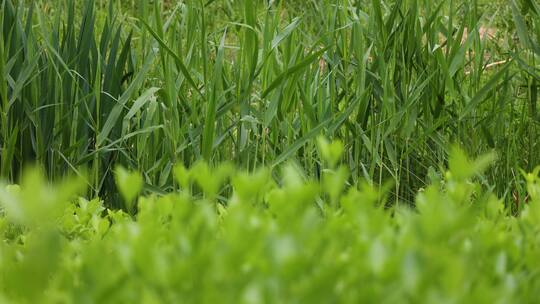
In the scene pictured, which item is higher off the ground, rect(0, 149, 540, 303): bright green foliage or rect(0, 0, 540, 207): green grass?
rect(0, 149, 540, 303): bright green foliage

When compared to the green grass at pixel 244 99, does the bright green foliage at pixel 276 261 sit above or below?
above

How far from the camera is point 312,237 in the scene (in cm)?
107

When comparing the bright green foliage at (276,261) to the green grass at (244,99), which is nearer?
the bright green foliage at (276,261)

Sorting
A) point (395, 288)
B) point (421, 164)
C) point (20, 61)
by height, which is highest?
point (395, 288)

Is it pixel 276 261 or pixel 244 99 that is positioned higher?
pixel 276 261

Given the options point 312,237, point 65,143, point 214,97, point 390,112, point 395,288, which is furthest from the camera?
point 65,143

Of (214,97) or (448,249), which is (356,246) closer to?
(448,249)

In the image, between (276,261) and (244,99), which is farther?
(244,99)

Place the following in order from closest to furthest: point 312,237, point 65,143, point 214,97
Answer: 1. point 312,237
2. point 214,97
3. point 65,143

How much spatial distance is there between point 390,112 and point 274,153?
396 millimetres

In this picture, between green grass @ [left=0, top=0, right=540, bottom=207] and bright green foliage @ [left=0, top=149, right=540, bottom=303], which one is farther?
green grass @ [left=0, top=0, right=540, bottom=207]

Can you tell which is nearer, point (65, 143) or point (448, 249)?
point (448, 249)

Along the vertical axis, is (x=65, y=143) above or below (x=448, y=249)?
below

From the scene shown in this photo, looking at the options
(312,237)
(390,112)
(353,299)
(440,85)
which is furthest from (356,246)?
(440,85)
